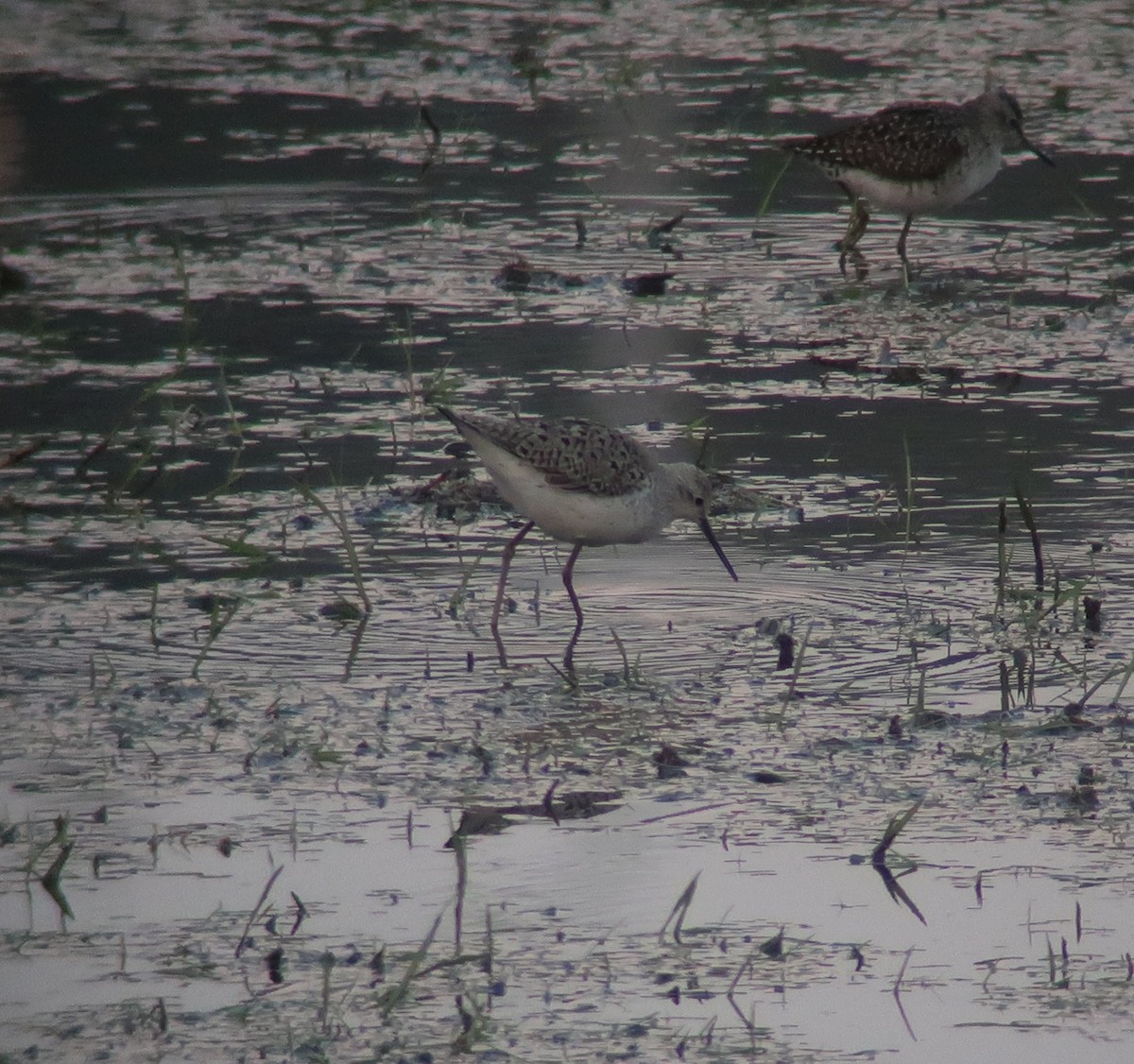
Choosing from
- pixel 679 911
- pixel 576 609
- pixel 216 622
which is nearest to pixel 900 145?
pixel 576 609

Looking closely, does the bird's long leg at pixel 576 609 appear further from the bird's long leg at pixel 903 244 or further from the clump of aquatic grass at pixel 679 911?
the bird's long leg at pixel 903 244

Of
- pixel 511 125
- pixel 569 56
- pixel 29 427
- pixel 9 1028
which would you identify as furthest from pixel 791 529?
pixel 569 56

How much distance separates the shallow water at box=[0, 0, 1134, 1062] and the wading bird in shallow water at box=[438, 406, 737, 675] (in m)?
0.24

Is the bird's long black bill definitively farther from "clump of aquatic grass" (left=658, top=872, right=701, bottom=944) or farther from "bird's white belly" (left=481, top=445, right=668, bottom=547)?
"clump of aquatic grass" (left=658, top=872, right=701, bottom=944)

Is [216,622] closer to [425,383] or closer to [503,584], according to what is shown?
[503,584]

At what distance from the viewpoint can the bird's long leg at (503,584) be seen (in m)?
Result: 7.28

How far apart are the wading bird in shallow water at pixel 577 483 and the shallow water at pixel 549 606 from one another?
0.24m

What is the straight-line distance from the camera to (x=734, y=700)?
6.79m

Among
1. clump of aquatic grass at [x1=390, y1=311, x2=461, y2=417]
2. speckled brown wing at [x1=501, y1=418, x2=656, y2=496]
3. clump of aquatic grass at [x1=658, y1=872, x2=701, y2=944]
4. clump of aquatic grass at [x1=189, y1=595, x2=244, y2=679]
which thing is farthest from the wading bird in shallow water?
clump of aquatic grass at [x1=658, y1=872, x2=701, y2=944]

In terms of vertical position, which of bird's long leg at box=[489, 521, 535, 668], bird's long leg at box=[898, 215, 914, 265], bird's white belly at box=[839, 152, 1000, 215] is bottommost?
bird's long leg at box=[898, 215, 914, 265]

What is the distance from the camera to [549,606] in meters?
7.83

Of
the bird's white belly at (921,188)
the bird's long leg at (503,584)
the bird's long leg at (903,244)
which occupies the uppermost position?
the bird's white belly at (921,188)

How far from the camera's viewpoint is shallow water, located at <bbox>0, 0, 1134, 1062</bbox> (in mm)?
5062

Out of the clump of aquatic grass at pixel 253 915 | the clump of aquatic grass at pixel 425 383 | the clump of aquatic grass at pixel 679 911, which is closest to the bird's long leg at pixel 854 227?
the clump of aquatic grass at pixel 425 383
